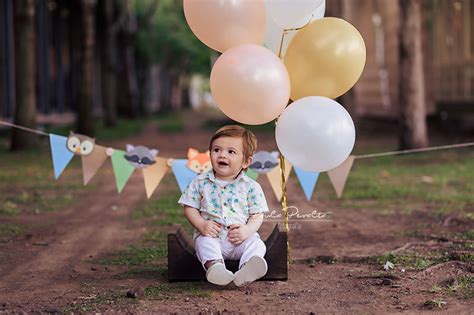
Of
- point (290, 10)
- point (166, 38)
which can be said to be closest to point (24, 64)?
point (290, 10)

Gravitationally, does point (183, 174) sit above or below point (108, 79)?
above

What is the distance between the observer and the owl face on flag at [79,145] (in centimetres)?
642

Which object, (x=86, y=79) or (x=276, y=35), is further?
(x=86, y=79)

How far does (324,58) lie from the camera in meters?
5.02

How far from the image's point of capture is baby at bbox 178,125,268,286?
4.82 meters

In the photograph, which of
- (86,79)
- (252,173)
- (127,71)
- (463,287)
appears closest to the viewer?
(463,287)

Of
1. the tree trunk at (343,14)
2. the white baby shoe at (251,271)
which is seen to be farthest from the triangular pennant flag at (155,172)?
the tree trunk at (343,14)

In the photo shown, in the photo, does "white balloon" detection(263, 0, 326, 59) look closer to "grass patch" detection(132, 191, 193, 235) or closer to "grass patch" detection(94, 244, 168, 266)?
"grass patch" detection(94, 244, 168, 266)

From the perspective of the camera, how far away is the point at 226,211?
4.89 meters

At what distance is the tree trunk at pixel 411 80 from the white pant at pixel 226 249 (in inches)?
361

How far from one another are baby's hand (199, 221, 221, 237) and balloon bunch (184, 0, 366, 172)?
629 mm

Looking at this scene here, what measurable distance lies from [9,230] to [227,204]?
2953 mm

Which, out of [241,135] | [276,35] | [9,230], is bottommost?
[9,230]

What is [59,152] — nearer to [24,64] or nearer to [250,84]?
[250,84]
